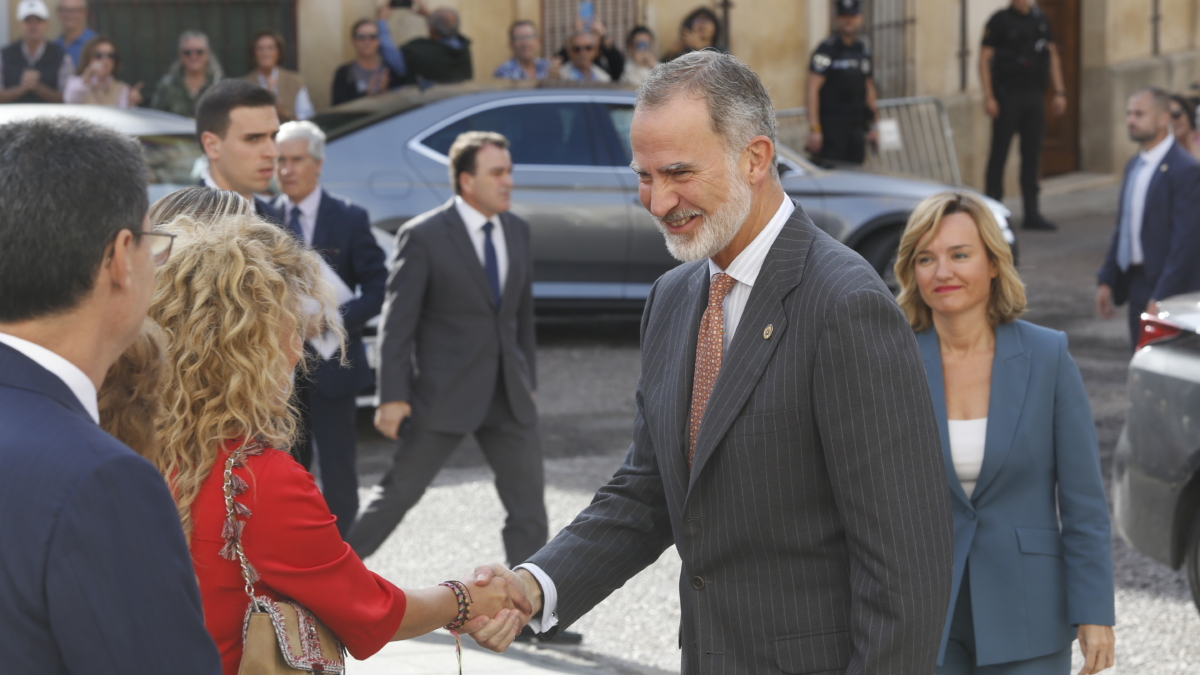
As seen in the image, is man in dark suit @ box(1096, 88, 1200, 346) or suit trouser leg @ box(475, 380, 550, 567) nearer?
suit trouser leg @ box(475, 380, 550, 567)

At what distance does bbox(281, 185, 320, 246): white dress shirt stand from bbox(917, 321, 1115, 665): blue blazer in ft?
9.95

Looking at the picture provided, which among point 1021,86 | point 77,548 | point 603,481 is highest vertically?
point 1021,86

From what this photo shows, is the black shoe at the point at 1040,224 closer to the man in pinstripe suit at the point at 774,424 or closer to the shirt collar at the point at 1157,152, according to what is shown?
the shirt collar at the point at 1157,152

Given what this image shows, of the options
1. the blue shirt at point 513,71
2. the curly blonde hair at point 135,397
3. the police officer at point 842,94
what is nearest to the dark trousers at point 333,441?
the curly blonde hair at point 135,397

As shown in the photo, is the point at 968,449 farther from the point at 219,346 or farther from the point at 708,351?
the point at 219,346

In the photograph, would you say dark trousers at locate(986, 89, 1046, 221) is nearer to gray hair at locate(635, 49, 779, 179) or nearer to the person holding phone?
the person holding phone

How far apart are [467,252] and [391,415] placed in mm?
740

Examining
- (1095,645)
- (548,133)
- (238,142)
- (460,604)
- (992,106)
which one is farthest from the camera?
(992,106)

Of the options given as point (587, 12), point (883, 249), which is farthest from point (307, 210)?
point (587, 12)

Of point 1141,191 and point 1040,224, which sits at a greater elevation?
point 1141,191

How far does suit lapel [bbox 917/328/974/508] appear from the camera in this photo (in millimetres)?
3615

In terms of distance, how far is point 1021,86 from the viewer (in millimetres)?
16328

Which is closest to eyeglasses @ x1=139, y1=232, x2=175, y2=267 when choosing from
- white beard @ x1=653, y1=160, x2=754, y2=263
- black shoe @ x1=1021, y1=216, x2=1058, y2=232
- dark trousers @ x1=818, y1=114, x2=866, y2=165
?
white beard @ x1=653, y1=160, x2=754, y2=263

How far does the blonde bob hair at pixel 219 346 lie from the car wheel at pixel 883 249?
27.7 feet
